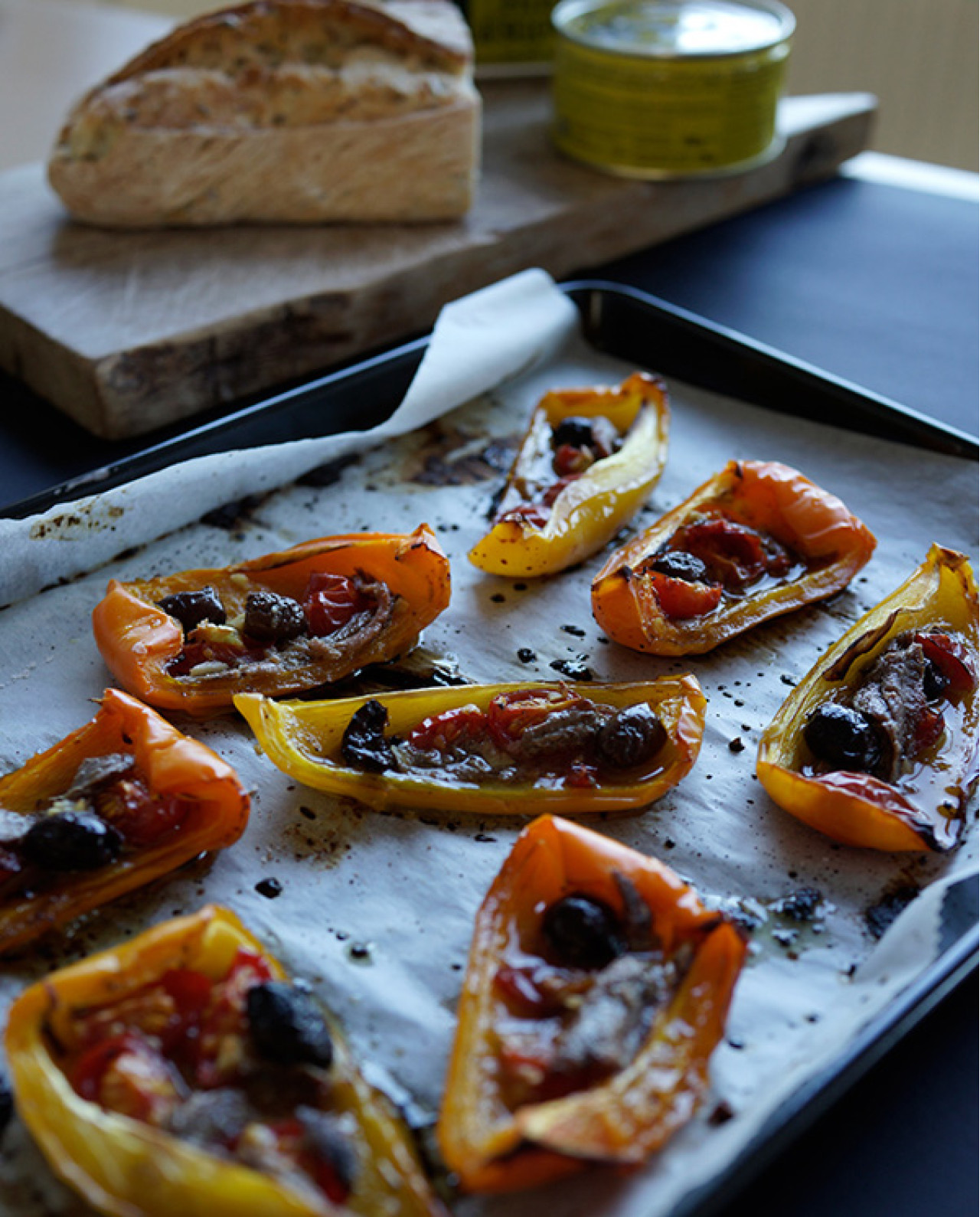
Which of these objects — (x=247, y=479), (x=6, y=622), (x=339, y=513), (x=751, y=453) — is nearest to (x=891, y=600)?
(x=751, y=453)

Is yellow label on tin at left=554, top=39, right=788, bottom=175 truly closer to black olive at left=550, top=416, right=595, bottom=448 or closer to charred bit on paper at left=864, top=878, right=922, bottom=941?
black olive at left=550, top=416, right=595, bottom=448

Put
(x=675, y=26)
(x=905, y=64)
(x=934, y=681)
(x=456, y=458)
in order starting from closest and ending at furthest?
(x=934, y=681) < (x=456, y=458) < (x=675, y=26) < (x=905, y=64)

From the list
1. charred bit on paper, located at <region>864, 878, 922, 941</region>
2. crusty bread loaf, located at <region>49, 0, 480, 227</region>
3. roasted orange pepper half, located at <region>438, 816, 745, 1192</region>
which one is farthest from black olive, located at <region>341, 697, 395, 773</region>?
crusty bread loaf, located at <region>49, 0, 480, 227</region>

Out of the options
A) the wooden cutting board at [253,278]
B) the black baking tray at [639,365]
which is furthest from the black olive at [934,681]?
the wooden cutting board at [253,278]

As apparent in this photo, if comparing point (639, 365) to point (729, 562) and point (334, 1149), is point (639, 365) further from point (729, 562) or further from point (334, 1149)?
point (334, 1149)

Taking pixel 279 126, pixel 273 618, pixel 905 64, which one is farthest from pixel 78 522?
pixel 905 64
